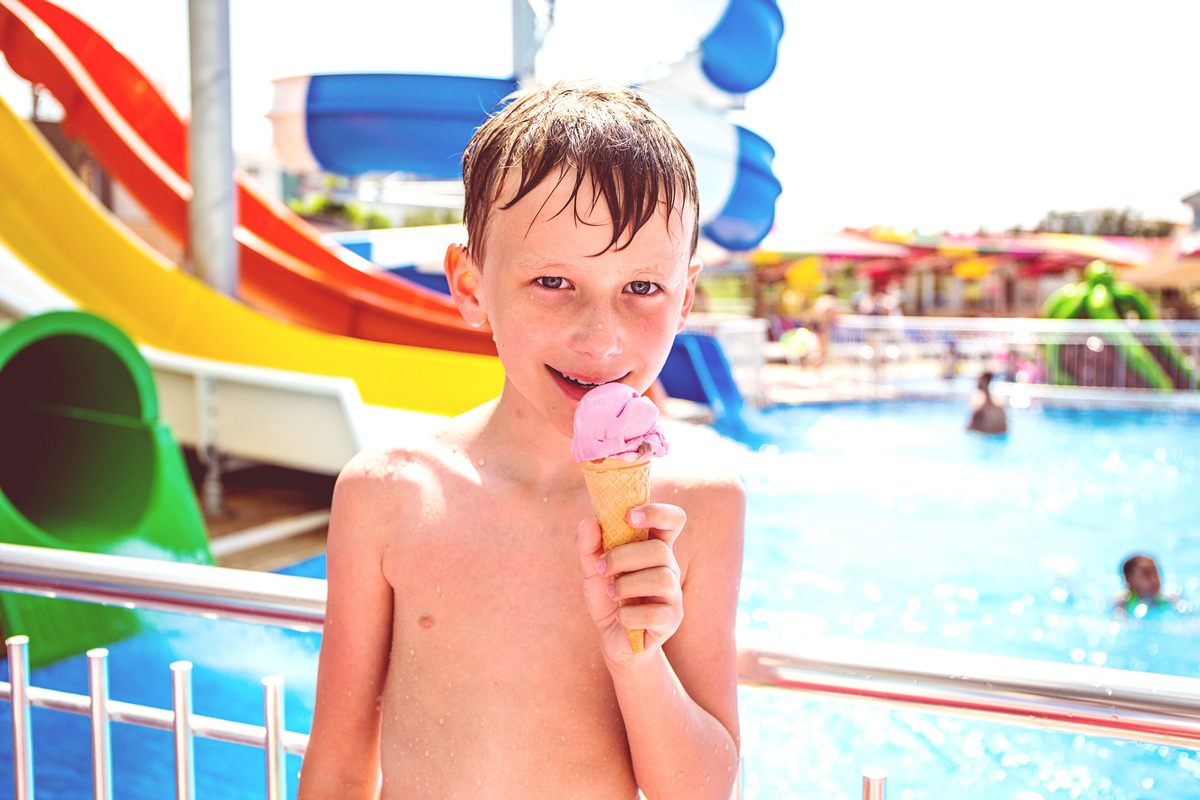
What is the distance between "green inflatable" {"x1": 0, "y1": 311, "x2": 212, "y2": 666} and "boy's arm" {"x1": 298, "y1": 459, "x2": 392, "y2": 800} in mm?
3880

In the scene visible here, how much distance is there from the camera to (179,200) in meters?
8.77

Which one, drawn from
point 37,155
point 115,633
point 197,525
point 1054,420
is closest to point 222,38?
point 37,155

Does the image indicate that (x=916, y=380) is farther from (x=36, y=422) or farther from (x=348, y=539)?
(x=348, y=539)

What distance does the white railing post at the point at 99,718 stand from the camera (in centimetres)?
170

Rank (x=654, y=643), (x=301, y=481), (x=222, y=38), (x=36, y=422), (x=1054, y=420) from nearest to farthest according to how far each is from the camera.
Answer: (x=654, y=643) < (x=36, y=422) < (x=222, y=38) < (x=301, y=481) < (x=1054, y=420)

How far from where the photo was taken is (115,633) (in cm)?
488

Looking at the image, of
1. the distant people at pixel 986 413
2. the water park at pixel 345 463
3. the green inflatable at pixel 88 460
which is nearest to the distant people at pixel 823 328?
the water park at pixel 345 463

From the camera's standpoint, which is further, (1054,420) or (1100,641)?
(1054,420)

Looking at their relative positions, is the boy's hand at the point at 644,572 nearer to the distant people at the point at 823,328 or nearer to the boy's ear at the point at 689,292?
the boy's ear at the point at 689,292

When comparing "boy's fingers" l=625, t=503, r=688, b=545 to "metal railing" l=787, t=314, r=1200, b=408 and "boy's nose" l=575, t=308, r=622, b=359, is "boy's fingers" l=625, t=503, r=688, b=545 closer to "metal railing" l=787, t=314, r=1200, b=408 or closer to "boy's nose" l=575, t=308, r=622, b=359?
"boy's nose" l=575, t=308, r=622, b=359

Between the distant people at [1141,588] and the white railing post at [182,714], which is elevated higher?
the white railing post at [182,714]

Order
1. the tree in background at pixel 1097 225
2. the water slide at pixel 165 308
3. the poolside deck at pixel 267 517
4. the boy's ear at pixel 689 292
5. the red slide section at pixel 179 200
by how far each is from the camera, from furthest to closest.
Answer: the tree in background at pixel 1097 225, the red slide section at pixel 179 200, the water slide at pixel 165 308, the poolside deck at pixel 267 517, the boy's ear at pixel 689 292

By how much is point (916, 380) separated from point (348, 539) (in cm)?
1549

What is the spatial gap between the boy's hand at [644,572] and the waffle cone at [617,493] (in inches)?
0.5
